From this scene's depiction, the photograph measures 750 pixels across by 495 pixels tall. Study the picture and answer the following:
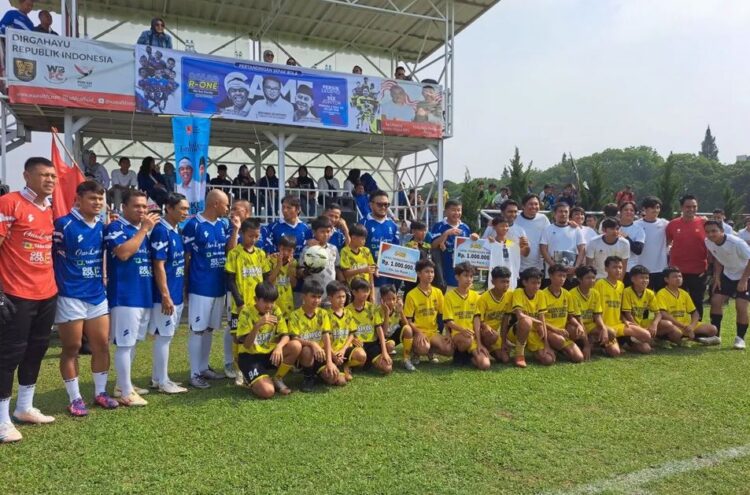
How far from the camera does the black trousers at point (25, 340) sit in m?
3.68

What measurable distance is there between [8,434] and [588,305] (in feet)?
20.2

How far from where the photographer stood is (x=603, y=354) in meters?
6.56

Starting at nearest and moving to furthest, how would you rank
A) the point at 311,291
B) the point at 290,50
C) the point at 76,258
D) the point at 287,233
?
the point at 76,258 → the point at 311,291 → the point at 287,233 → the point at 290,50

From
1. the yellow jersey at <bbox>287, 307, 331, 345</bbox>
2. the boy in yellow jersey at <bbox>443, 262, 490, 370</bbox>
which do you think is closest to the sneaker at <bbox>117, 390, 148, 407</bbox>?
the yellow jersey at <bbox>287, 307, 331, 345</bbox>

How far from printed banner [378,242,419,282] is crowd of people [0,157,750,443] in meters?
0.14

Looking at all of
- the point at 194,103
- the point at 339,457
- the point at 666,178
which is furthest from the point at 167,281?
the point at 666,178

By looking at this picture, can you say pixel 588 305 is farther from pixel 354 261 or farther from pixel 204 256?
pixel 204 256

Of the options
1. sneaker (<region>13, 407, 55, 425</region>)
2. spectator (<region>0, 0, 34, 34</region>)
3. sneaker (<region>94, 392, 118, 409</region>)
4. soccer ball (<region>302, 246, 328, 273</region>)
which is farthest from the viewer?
spectator (<region>0, 0, 34, 34</region>)

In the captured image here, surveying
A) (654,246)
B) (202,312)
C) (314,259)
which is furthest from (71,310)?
(654,246)

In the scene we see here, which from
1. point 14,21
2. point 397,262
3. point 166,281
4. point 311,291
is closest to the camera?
point 166,281

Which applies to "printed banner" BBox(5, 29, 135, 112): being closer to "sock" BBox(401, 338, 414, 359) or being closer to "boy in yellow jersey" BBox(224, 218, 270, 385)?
"boy in yellow jersey" BBox(224, 218, 270, 385)

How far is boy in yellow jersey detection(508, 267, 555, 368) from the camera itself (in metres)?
5.96

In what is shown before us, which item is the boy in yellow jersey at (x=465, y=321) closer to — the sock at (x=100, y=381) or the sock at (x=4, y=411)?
the sock at (x=100, y=381)

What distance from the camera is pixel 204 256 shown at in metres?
5.09
